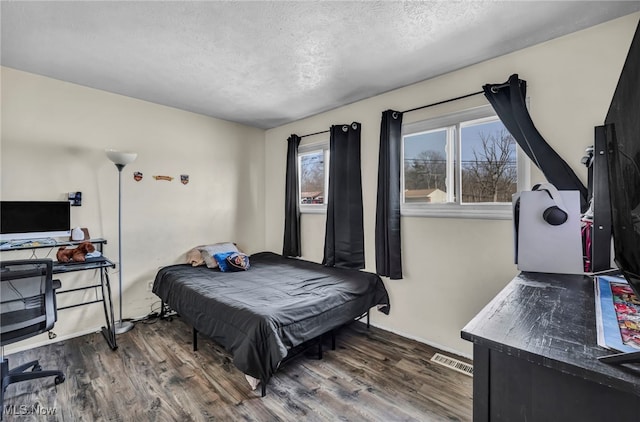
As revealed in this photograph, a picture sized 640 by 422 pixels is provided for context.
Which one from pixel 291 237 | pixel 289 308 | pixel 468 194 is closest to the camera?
pixel 289 308

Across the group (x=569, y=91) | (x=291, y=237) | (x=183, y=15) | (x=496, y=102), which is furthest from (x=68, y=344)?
(x=569, y=91)

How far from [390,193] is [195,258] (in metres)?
2.40

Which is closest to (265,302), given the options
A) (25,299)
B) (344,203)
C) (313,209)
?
(344,203)

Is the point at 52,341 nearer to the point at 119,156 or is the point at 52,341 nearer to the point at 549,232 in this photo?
the point at 119,156

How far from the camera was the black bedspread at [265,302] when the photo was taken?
186 cm

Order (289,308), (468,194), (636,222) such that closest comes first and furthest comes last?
(636,222) → (289,308) → (468,194)

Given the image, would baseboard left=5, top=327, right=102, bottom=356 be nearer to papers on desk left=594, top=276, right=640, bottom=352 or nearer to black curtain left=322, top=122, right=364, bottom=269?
black curtain left=322, top=122, right=364, bottom=269

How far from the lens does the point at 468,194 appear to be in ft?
8.03

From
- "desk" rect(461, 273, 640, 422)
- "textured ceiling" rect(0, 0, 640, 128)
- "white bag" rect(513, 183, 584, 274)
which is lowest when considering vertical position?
"desk" rect(461, 273, 640, 422)

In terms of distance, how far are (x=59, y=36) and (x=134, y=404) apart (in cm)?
254

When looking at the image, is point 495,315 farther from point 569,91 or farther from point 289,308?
point 569,91

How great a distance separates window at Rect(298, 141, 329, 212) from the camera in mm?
3621

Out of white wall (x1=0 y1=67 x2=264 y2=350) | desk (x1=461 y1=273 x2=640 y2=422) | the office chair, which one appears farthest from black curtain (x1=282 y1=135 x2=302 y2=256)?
desk (x1=461 y1=273 x2=640 y2=422)

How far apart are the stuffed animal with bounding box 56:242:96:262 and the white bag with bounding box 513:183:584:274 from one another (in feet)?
10.8
